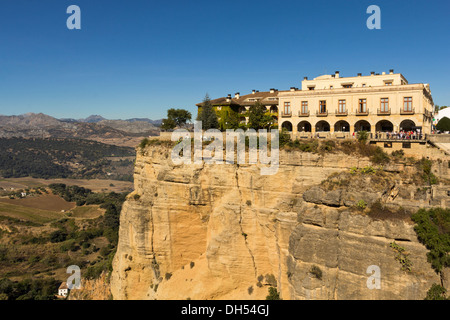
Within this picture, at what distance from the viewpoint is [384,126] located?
3397 centimetres

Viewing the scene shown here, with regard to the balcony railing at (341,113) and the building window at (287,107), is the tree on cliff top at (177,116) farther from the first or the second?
the balcony railing at (341,113)

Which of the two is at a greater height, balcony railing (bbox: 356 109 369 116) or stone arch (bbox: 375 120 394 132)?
balcony railing (bbox: 356 109 369 116)

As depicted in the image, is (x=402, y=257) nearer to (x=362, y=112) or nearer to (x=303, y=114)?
(x=362, y=112)

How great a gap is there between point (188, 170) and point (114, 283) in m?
17.4

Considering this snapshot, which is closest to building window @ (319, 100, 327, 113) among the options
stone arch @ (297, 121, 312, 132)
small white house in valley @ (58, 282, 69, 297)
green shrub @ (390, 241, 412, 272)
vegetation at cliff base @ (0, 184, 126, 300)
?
stone arch @ (297, 121, 312, 132)

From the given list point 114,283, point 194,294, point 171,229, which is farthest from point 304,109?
point 114,283

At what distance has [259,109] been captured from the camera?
37.3 m

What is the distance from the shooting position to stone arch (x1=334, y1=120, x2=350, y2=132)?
35.6 m

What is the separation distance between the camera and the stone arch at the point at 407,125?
32.9 meters

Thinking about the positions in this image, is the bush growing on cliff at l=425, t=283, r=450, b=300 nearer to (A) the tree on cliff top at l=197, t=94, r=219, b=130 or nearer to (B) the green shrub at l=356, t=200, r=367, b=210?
(B) the green shrub at l=356, t=200, r=367, b=210

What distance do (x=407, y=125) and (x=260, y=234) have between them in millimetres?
17921

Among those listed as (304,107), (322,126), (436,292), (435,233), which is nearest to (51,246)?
(304,107)

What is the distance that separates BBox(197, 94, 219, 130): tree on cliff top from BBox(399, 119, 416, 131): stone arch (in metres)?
19.7

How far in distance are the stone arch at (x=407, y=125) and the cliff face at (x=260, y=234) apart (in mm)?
7546
